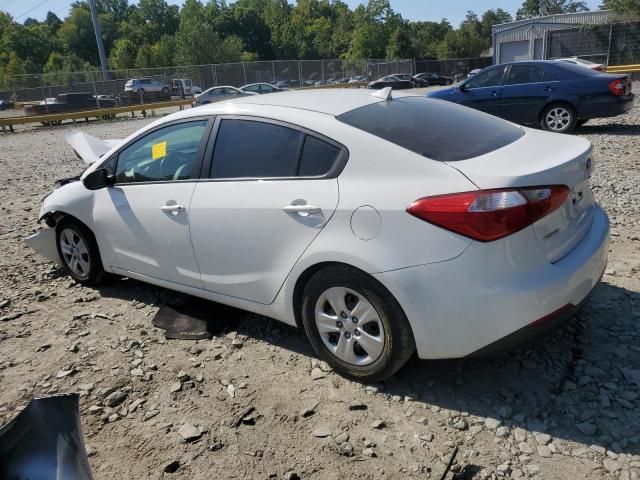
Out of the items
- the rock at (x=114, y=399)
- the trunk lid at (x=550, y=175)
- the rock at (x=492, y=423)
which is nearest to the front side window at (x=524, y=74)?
the trunk lid at (x=550, y=175)

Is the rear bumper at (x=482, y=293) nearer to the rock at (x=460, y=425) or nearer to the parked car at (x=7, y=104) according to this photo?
the rock at (x=460, y=425)

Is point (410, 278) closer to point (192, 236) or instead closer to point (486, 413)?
point (486, 413)

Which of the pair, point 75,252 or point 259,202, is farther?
point 75,252

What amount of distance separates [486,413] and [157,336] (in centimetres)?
232

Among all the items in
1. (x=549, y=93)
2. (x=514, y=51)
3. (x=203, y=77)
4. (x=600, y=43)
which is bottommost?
(x=549, y=93)

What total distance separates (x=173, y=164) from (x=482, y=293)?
92.6 inches

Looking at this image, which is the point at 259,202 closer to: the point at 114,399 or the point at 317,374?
the point at 317,374

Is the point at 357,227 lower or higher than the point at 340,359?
higher

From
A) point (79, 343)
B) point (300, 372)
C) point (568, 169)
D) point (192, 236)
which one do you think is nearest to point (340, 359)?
point (300, 372)

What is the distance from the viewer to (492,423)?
2668 mm

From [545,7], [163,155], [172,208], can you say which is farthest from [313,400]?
[545,7]

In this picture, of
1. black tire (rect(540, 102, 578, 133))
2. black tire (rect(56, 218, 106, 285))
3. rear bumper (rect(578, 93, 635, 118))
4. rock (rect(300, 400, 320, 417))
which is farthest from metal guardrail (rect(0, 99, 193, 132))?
rock (rect(300, 400, 320, 417))

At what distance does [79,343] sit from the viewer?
3822 mm

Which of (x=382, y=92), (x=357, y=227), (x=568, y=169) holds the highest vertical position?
(x=382, y=92)
